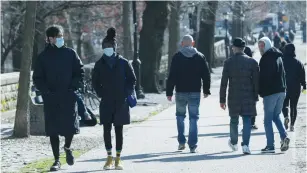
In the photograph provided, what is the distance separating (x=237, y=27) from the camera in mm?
66562

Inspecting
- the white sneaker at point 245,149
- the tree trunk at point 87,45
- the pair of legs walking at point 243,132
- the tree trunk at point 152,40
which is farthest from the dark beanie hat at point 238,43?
the tree trunk at point 87,45

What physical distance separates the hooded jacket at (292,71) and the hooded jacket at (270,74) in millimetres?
3247

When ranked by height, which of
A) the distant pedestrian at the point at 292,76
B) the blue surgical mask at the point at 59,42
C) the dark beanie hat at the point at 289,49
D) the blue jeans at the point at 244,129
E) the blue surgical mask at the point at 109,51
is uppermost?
the blue surgical mask at the point at 59,42

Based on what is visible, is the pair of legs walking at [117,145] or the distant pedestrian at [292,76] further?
the distant pedestrian at [292,76]

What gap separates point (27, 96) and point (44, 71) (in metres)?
5.03

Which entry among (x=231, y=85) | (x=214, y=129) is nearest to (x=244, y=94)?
(x=231, y=85)

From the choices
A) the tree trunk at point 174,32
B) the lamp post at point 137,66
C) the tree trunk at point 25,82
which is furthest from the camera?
the tree trunk at point 174,32

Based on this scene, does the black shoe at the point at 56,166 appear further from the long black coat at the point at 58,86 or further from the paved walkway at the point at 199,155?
the long black coat at the point at 58,86

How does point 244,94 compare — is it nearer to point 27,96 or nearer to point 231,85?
point 231,85

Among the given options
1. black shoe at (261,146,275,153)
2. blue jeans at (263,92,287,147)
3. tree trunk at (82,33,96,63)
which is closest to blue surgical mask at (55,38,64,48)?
blue jeans at (263,92,287,147)

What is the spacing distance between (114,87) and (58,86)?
726 millimetres

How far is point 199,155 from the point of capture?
13422 mm

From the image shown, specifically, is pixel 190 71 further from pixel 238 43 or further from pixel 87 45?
pixel 87 45

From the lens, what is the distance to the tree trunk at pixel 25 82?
16.4m
